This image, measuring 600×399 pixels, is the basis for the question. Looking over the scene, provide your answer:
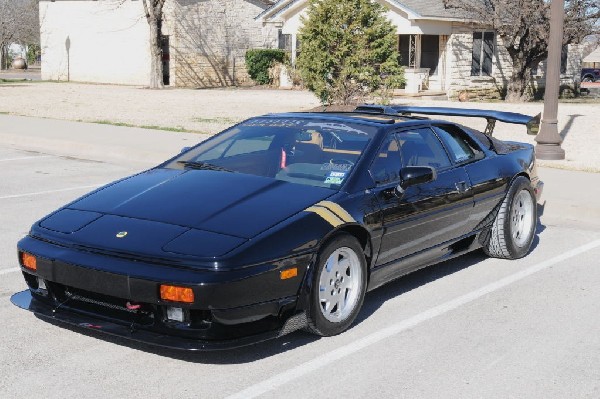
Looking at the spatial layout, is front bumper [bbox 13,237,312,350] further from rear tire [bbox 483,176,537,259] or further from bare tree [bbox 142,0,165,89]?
bare tree [bbox 142,0,165,89]

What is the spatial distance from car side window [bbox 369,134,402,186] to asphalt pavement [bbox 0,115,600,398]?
0.95 meters

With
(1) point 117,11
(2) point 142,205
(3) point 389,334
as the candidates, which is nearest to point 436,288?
(3) point 389,334

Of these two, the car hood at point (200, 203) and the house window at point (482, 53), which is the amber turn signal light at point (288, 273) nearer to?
the car hood at point (200, 203)

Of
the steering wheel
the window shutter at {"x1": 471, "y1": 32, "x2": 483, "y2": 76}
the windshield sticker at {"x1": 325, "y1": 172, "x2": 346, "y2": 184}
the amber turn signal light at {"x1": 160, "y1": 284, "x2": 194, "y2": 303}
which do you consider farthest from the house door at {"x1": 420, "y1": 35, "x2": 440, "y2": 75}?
the amber turn signal light at {"x1": 160, "y1": 284, "x2": 194, "y2": 303}

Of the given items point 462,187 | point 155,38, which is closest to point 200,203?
point 462,187

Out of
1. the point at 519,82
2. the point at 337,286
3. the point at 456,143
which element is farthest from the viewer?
the point at 519,82

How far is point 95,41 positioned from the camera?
41.0m

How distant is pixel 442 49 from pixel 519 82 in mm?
3920

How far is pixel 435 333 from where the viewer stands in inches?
215

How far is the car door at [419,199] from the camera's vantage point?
5.75m

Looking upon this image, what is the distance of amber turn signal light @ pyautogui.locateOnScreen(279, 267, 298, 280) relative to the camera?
4730mm

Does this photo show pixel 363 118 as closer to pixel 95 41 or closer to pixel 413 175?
pixel 413 175

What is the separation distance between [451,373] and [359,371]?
1.73ft

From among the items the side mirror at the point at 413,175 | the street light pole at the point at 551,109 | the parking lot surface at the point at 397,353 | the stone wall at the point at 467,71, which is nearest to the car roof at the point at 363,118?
the side mirror at the point at 413,175
